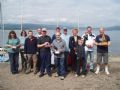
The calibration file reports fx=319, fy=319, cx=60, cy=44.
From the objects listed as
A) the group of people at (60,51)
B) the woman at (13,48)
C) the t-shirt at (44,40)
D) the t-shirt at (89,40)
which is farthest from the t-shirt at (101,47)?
the woman at (13,48)

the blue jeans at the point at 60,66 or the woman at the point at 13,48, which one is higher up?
the woman at the point at 13,48

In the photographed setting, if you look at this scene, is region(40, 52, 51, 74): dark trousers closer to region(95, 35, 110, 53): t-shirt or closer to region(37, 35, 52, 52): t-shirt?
region(37, 35, 52, 52): t-shirt

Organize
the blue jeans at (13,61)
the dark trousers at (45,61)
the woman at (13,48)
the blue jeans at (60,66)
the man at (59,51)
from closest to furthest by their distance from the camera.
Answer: the man at (59,51) < the blue jeans at (60,66) < the dark trousers at (45,61) < the woman at (13,48) < the blue jeans at (13,61)

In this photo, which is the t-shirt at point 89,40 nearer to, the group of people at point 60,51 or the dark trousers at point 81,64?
the group of people at point 60,51

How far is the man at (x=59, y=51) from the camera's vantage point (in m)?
11.7

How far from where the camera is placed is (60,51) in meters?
11.7

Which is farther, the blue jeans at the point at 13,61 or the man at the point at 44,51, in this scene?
the blue jeans at the point at 13,61

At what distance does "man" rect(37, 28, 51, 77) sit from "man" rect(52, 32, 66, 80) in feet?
0.85

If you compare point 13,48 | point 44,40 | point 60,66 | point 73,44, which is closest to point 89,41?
point 73,44

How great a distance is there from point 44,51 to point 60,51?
2.15 feet

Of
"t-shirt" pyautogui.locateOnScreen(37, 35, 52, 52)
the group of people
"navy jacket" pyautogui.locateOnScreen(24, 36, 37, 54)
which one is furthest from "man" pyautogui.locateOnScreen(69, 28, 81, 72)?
"navy jacket" pyautogui.locateOnScreen(24, 36, 37, 54)

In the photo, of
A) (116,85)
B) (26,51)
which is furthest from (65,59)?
(116,85)

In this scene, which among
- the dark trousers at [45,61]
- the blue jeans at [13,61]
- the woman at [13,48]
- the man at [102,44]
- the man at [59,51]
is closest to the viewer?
the man at [59,51]

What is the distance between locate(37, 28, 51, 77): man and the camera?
11828mm
